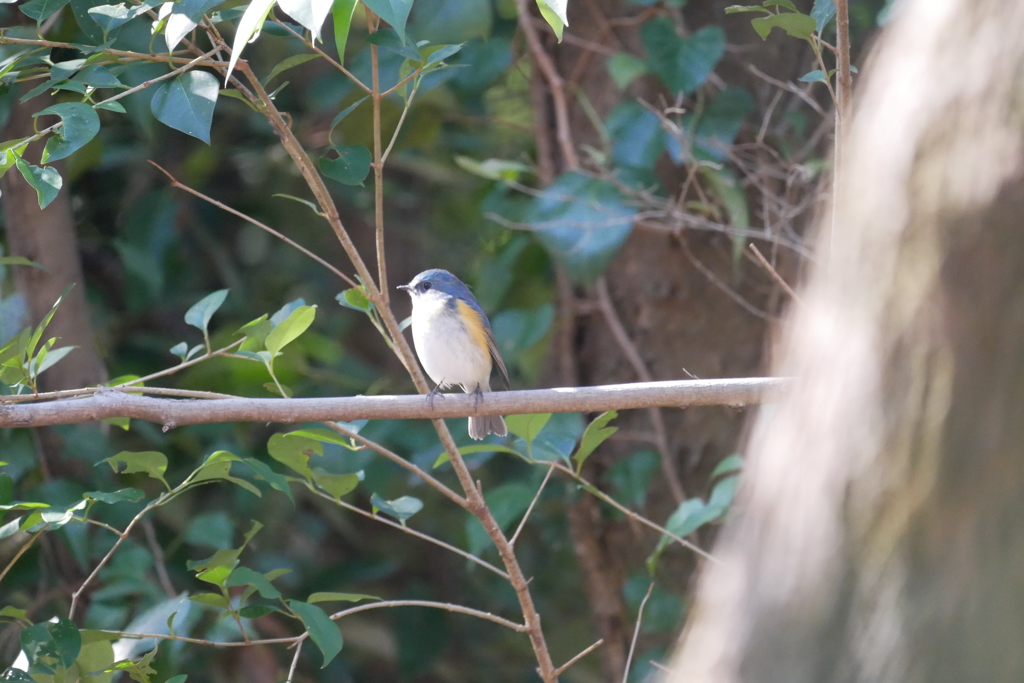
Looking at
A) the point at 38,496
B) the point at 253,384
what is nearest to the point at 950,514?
the point at 38,496

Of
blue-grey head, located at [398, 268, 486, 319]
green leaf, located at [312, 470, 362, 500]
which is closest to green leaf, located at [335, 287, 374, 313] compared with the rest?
green leaf, located at [312, 470, 362, 500]

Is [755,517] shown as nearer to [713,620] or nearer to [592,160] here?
[713,620]

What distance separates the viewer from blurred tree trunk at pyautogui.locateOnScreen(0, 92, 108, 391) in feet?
12.2

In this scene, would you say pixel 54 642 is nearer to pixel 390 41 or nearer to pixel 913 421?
pixel 390 41

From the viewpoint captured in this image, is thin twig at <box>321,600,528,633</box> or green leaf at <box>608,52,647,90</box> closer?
thin twig at <box>321,600,528,633</box>

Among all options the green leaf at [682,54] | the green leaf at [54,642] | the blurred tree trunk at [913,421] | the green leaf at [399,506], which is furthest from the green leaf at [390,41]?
the green leaf at [54,642]

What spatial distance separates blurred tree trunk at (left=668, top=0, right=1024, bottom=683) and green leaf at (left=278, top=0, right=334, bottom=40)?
3.74 feet

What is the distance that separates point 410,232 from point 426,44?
3351 millimetres

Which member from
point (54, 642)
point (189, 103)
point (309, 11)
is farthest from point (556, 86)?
point (54, 642)

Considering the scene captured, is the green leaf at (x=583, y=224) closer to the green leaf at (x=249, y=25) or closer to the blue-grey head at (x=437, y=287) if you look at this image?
the blue-grey head at (x=437, y=287)

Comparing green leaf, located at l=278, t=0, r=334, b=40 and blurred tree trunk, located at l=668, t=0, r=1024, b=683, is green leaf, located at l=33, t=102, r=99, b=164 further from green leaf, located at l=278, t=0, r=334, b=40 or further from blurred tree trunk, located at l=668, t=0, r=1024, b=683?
blurred tree trunk, located at l=668, t=0, r=1024, b=683

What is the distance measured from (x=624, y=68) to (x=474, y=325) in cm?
133

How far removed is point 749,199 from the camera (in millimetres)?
4180

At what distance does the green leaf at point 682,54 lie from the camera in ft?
11.9
